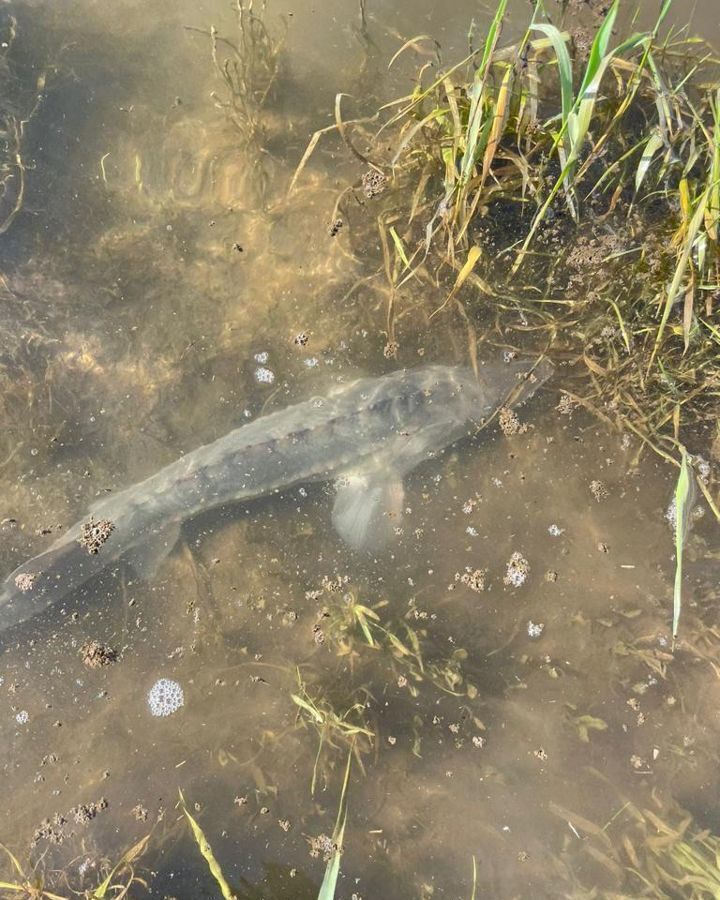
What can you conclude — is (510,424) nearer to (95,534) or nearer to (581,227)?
(581,227)

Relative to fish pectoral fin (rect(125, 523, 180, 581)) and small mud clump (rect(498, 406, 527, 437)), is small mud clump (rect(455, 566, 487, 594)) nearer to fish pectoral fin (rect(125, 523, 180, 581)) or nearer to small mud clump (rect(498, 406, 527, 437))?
small mud clump (rect(498, 406, 527, 437))

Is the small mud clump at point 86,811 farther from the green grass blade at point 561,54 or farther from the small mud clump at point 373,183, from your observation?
the green grass blade at point 561,54

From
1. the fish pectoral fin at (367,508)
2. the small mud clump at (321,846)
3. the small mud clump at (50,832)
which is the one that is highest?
the fish pectoral fin at (367,508)

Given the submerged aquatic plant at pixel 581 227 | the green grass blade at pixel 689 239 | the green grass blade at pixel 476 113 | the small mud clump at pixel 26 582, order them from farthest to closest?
the small mud clump at pixel 26 582 → the submerged aquatic plant at pixel 581 227 → the green grass blade at pixel 689 239 → the green grass blade at pixel 476 113

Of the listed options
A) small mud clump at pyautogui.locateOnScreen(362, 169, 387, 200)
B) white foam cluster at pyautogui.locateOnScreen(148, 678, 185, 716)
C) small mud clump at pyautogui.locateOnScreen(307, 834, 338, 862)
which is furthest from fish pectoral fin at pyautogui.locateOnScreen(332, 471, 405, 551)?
small mud clump at pyautogui.locateOnScreen(362, 169, 387, 200)

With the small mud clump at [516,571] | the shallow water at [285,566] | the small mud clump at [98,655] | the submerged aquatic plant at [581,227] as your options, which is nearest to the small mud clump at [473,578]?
the shallow water at [285,566]

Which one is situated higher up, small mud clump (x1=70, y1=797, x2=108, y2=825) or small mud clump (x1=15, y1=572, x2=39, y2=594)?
small mud clump (x1=15, y1=572, x2=39, y2=594)

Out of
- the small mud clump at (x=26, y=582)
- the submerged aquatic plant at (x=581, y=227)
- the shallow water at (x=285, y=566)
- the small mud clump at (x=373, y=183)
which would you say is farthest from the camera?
the small mud clump at (x=373, y=183)
